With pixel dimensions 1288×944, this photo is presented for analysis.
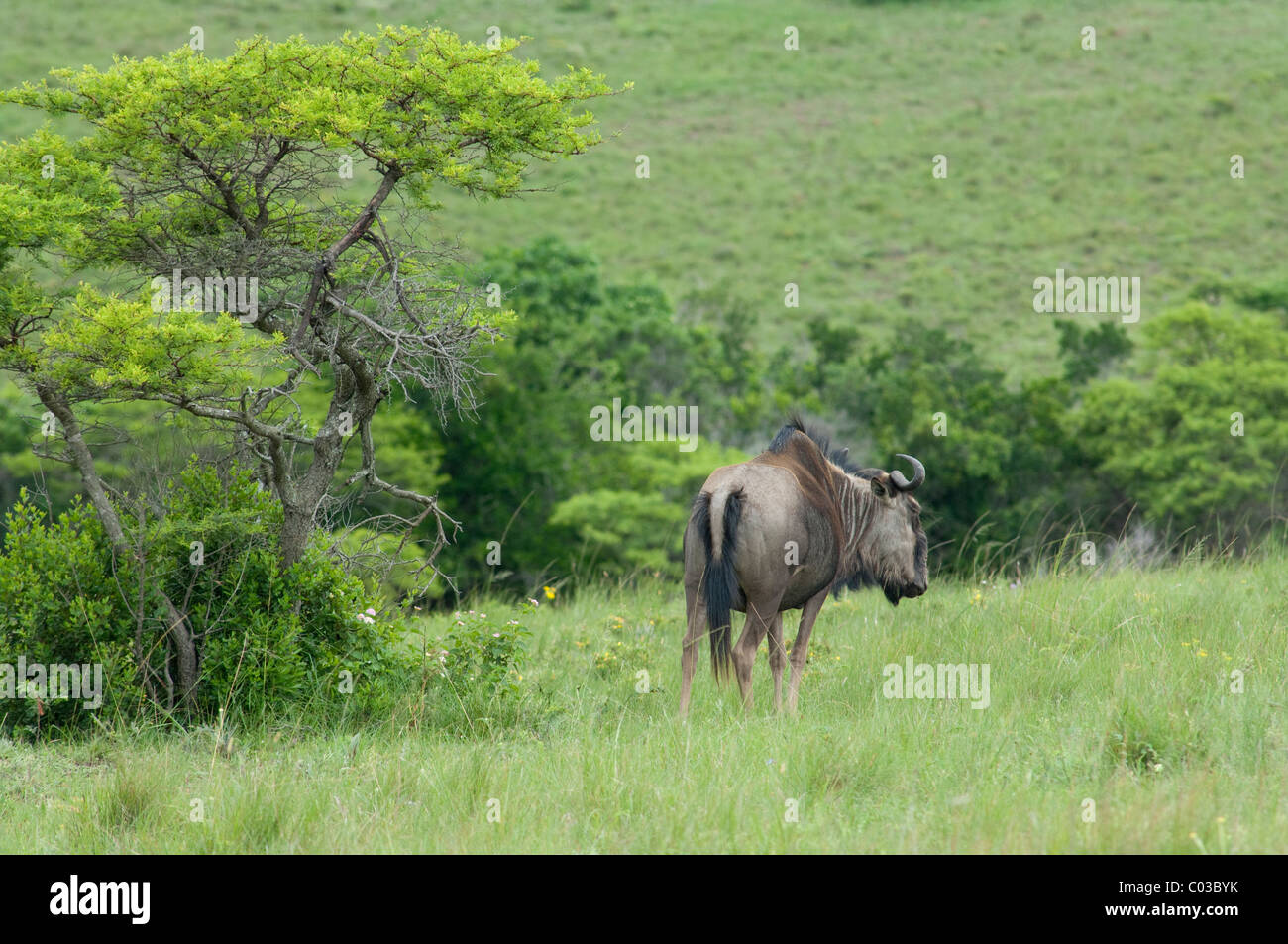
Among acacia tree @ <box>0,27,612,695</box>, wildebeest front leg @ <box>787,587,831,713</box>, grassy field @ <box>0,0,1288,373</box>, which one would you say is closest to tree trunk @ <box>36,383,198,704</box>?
acacia tree @ <box>0,27,612,695</box>

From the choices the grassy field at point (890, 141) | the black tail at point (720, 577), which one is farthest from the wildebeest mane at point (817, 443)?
the grassy field at point (890, 141)

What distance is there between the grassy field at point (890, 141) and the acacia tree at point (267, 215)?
3811 cm

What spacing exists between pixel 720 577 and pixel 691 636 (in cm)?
53

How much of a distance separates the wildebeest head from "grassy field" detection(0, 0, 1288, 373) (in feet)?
120

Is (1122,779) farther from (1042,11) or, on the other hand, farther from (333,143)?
(1042,11)

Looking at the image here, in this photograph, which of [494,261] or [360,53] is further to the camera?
[494,261]

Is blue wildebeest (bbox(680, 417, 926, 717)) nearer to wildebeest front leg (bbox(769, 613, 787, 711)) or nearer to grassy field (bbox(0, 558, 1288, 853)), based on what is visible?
wildebeest front leg (bbox(769, 613, 787, 711))

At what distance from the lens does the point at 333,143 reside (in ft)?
23.2

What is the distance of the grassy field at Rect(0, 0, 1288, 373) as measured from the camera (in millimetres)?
52469

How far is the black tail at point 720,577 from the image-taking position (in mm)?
7184

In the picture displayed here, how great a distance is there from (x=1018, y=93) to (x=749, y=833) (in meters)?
70.7

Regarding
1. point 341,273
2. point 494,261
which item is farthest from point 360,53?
point 494,261

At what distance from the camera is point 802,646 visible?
7.65 metres

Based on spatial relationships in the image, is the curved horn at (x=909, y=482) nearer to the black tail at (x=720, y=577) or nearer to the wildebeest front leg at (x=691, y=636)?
the black tail at (x=720, y=577)
